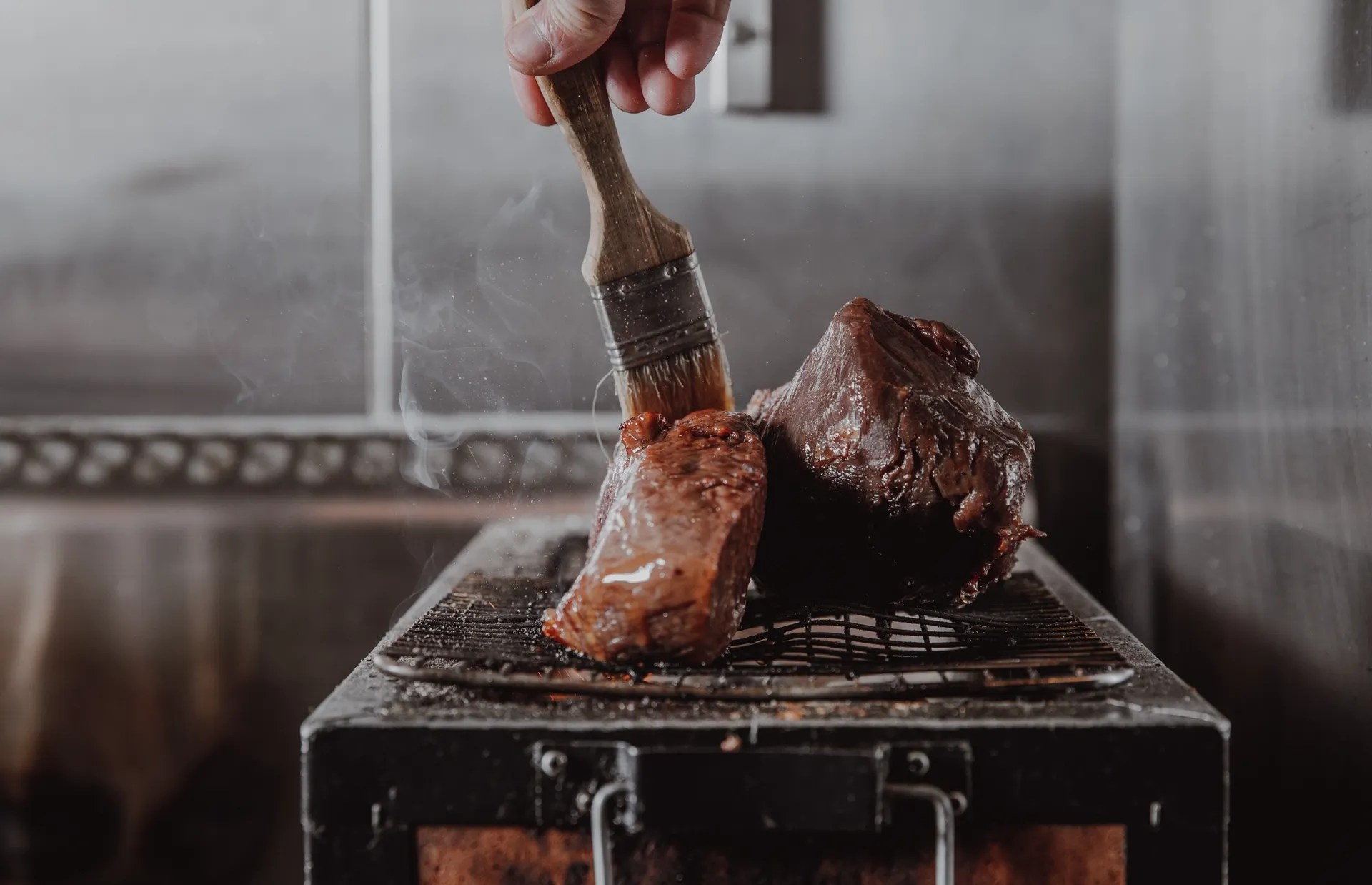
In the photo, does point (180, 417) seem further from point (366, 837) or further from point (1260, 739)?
point (1260, 739)

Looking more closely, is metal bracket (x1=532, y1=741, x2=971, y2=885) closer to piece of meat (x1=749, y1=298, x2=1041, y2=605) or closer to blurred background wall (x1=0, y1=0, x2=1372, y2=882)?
piece of meat (x1=749, y1=298, x2=1041, y2=605)

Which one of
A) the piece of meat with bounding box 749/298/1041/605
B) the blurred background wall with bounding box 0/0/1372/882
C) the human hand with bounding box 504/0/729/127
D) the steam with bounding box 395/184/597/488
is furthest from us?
the blurred background wall with bounding box 0/0/1372/882

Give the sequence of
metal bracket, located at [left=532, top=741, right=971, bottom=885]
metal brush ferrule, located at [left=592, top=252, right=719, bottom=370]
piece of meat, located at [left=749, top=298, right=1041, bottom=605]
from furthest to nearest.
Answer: metal brush ferrule, located at [left=592, top=252, right=719, bottom=370] < piece of meat, located at [left=749, top=298, right=1041, bottom=605] < metal bracket, located at [left=532, top=741, right=971, bottom=885]

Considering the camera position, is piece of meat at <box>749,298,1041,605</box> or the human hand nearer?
piece of meat at <box>749,298,1041,605</box>

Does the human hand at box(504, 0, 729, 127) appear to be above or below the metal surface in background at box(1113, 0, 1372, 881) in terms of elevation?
above

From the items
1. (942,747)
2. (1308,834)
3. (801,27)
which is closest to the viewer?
(942,747)

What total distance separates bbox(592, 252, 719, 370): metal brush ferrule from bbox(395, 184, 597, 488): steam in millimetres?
811

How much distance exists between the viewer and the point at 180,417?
Answer: 127 inches

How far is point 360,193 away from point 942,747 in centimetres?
265

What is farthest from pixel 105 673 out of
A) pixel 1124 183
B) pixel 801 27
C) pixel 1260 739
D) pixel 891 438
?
pixel 1124 183

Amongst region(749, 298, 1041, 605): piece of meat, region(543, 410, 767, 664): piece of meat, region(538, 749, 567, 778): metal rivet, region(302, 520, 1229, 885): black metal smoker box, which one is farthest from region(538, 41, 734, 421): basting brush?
→ region(538, 749, 567, 778): metal rivet

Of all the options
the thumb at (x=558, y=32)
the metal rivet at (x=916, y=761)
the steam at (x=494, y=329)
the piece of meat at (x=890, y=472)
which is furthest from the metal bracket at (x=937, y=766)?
the steam at (x=494, y=329)

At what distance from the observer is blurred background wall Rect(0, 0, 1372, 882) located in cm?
313

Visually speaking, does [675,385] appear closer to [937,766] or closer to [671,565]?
[671,565]
